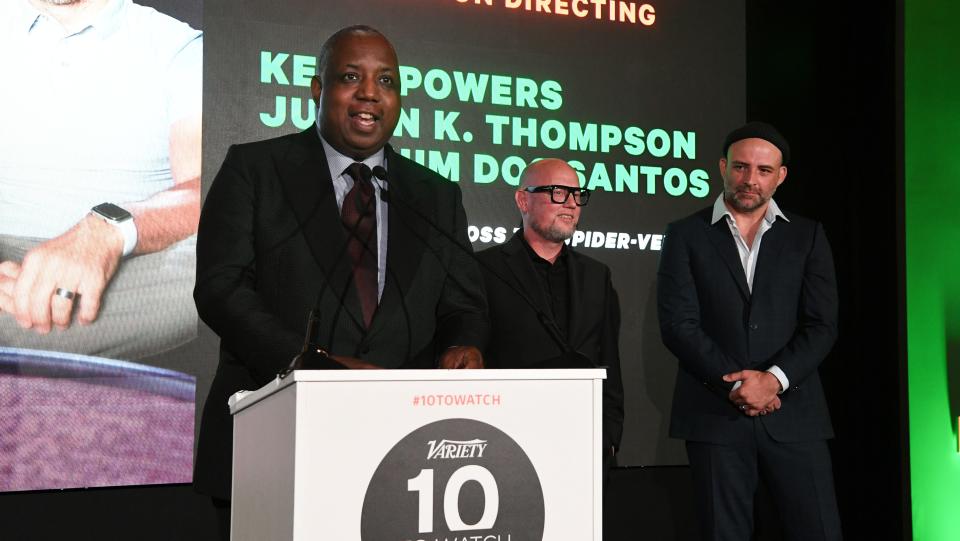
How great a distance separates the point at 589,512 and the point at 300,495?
0.49 meters

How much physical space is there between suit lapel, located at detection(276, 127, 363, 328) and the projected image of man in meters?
1.43

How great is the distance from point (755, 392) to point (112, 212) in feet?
7.75

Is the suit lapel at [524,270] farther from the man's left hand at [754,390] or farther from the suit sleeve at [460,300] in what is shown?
the suit sleeve at [460,300]

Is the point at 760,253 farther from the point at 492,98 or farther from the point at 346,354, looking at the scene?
the point at 346,354

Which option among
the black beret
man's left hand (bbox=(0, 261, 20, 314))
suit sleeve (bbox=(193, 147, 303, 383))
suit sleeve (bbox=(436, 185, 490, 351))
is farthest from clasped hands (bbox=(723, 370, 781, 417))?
man's left hand (bbox=(0, 261, 20, 314))

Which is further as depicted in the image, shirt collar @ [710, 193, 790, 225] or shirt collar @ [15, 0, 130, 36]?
shirt collar @ [15, 0, 130, 36]

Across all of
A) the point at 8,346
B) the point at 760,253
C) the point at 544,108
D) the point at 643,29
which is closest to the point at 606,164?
the point at 544,108

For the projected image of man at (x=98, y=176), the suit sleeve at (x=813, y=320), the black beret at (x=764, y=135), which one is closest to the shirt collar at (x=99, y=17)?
the projected image of man at (x=98, y=176)

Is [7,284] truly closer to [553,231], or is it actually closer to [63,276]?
[63,276]

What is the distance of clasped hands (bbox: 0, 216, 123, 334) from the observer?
371cm

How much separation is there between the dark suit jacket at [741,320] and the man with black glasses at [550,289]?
0.93 ft

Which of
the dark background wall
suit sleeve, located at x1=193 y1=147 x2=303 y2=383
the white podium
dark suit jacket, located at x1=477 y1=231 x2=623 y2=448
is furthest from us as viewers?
the dark background wall

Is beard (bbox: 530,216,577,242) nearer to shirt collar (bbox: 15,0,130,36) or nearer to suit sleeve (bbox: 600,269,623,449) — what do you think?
suit sleeve (bbox: 600,269,623,449)

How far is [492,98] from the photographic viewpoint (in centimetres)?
446
